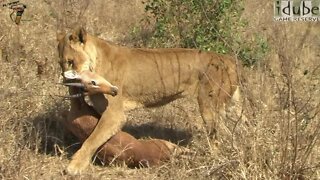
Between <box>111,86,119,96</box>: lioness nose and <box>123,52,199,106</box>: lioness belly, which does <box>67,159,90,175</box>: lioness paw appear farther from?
<box>123,52,199,106</box>: lioness belly

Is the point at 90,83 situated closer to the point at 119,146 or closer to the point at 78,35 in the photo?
the point at 78,35

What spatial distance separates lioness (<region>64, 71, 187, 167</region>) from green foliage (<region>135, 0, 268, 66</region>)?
8.18ft

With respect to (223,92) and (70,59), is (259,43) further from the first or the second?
(70,59)

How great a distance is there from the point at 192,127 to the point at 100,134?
4.16 feet

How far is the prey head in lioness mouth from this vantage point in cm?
481

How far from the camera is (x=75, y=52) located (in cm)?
498

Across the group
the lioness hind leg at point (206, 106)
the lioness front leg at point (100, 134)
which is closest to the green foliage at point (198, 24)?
the lioness hind leg at point (206, 106)

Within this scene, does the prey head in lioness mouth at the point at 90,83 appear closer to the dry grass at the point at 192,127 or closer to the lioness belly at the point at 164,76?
the lioness belly at the point at 164,76

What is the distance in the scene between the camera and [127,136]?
516 cm

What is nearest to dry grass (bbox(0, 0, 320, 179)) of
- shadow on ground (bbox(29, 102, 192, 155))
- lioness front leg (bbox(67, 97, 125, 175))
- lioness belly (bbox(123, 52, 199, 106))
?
shadow on ground (bbox(29, 102, 192, 155))

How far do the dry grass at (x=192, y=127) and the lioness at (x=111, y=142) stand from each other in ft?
0.34

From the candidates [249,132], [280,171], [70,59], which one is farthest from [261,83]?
[70,59]

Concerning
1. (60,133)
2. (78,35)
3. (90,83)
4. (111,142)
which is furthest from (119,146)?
(78,35)

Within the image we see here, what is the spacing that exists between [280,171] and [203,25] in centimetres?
360
